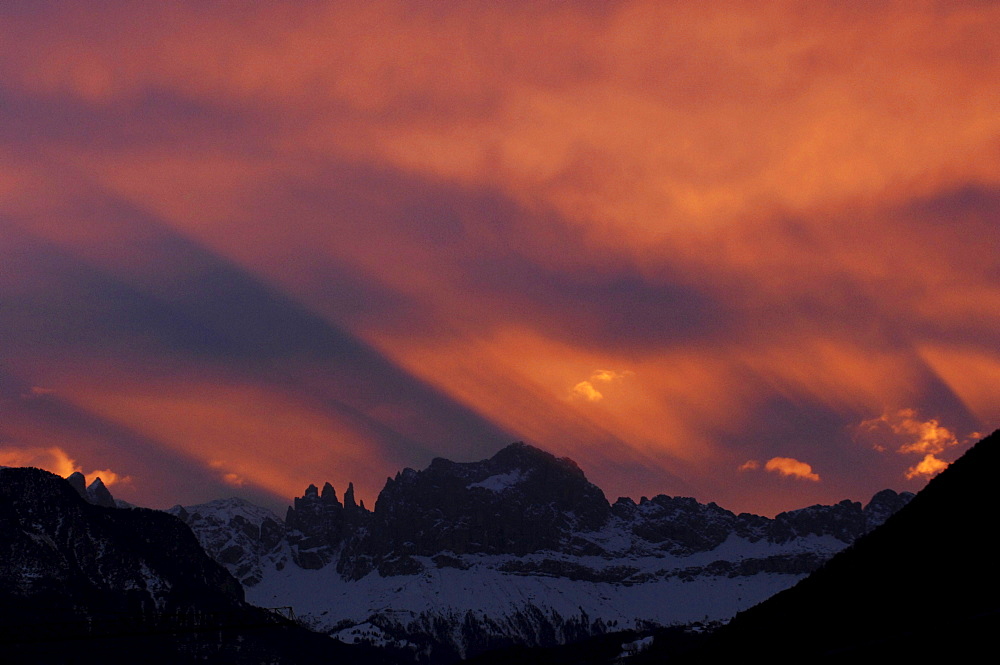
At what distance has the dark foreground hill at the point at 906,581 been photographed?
95.1m

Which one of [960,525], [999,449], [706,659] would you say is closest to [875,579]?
[960,525]

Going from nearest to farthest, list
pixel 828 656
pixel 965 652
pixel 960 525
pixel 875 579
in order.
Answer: pixel 965 652 → pixel 828 656 → pixel 960 525 → pixel 875 579

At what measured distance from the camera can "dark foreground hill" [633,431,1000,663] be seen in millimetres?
95125

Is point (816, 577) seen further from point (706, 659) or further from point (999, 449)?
point (999, 449)

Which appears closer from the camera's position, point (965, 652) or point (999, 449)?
point (965, 652)

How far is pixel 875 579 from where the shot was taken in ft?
399

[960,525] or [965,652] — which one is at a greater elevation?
[960,525]

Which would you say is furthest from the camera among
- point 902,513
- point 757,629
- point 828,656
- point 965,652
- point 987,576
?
point 757,629

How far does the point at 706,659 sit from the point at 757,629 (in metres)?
11.3

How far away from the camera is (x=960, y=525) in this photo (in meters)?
114

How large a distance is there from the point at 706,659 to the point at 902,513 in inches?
1575

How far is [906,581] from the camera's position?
365 ft

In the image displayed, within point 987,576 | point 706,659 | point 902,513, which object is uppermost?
point 902,513

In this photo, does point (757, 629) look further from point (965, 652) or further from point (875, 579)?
point (965, 652)
